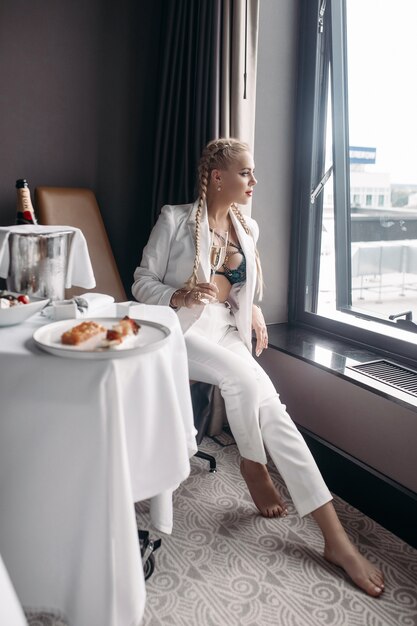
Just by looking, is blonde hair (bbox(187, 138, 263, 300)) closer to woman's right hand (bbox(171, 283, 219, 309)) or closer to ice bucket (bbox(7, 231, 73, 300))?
woman's right hand (bbox(171, 283, 219, 309))

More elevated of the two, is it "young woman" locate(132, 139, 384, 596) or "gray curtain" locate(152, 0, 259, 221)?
"gray curtain" locate(152, 0, 259, 221)

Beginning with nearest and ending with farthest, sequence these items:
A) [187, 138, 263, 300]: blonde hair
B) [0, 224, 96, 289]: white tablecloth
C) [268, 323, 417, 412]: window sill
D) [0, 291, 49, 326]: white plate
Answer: [0, 291, 49, 326]: white plate, [0, 224, 96, 289]: white tablecloth, [268, 323, 417, 412]: window sill, [187, 138, 263, 300]: blonde hair

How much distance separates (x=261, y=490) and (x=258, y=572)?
36cm

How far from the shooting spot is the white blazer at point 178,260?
226 centimetres

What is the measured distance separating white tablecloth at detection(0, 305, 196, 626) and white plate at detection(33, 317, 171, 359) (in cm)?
2

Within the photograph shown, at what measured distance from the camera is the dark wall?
2.52 m

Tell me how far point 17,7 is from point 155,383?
2097 millimetres

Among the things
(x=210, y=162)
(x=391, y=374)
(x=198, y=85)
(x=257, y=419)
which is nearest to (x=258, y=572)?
(x=257, y=419)

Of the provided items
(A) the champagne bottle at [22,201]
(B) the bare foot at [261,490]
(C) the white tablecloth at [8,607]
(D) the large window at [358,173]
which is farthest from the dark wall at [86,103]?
(C) the white tablecloth at [8,607]

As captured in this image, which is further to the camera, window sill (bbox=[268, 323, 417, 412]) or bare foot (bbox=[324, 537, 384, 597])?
window sill (bbox=[268, 323, 417, 412])

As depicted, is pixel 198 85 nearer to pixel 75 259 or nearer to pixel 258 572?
pixel 75 259

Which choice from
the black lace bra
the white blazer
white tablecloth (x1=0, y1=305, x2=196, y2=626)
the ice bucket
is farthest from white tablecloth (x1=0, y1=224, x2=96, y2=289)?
the black lace bra

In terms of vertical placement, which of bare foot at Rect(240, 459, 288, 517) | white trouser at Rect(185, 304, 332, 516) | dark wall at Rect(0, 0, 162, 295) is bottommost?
bare foot at Rect(240, 459, 288, 517)

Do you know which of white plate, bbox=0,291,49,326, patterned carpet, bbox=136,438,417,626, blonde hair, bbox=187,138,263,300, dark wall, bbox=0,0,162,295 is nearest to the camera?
white plate, bbox=0,291,49,326
